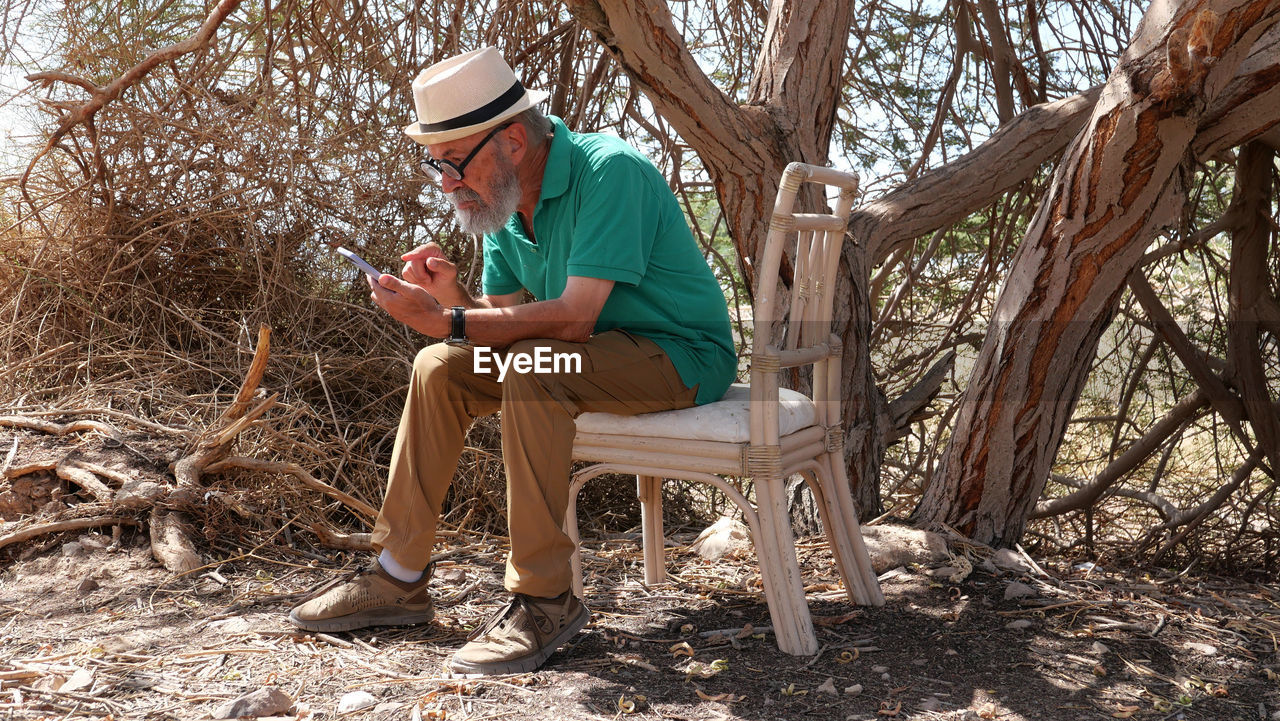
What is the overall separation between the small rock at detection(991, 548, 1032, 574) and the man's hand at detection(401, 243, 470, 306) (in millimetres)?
1542

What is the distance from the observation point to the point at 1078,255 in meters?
2.63

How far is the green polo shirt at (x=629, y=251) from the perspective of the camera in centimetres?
214

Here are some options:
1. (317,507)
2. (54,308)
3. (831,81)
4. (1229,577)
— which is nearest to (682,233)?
(831,81)

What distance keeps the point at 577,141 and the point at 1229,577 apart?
2175 millimetres

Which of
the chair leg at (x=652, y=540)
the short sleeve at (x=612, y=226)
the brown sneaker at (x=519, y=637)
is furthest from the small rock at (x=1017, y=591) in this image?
the short sleeve at (x=612, y=226)

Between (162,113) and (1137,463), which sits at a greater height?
(162,113)

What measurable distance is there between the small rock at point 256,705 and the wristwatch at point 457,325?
0.73 m

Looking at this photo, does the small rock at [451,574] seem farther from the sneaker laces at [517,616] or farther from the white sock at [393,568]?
the sneaker laces at [517,616]

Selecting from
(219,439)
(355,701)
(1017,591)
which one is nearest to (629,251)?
(355,701)

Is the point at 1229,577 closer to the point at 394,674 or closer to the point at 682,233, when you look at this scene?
the point at 682,233

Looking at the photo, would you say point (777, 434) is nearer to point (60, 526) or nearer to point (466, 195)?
point (466, 195)

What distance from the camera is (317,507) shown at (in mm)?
3012

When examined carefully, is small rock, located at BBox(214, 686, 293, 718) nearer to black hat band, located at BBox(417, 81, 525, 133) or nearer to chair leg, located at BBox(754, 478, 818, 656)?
chair leg, located at BBox(754, 478, 818, 656)

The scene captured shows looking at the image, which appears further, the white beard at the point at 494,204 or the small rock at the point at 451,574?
the small rock at the point at 451,574
